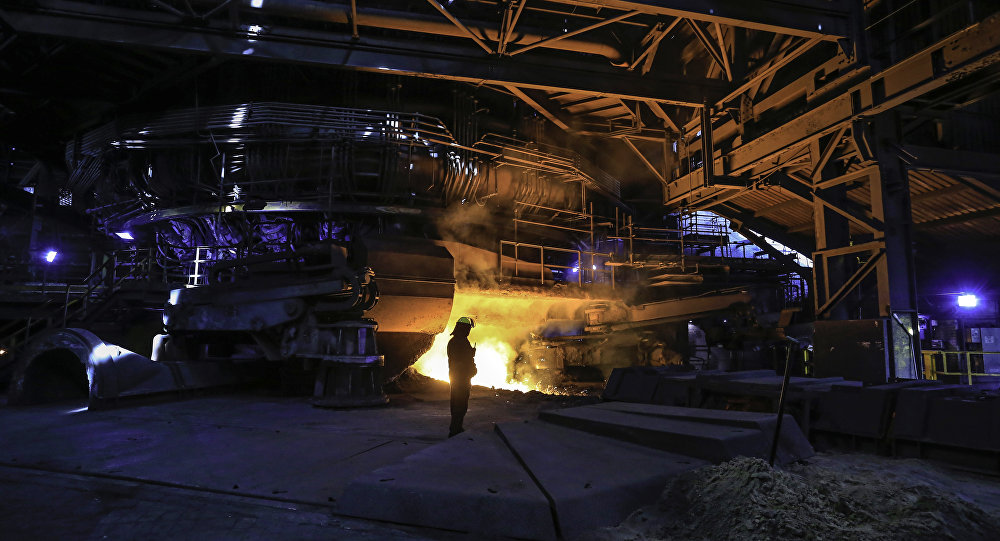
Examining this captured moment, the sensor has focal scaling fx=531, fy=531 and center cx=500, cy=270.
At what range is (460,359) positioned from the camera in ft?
19.3

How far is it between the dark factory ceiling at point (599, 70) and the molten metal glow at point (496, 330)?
13.6ft

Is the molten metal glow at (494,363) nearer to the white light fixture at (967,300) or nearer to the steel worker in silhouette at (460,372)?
the steel worker in silhouette at (460,372)

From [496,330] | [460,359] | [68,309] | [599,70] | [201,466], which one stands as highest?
[599,70]

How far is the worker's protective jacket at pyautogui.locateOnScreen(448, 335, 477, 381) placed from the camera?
578 cm

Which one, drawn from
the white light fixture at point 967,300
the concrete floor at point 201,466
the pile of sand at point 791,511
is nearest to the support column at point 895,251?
the pile of sand at point 791,511

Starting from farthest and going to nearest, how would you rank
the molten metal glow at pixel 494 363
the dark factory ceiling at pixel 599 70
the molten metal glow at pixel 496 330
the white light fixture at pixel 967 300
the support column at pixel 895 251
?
the white light fixture at pixel 967 300
the molten metal glow at pixel 494 363
the molten metal glow at pixel 496 330
the dark factory ceiling at pixel 599 70
the support column at pixel 895 251

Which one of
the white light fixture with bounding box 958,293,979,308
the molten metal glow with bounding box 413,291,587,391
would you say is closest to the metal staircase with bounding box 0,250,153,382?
the molten metal glow with bounding box 413,291,587,391

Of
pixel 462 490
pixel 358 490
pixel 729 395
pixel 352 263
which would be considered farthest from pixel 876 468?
pixel 352 263

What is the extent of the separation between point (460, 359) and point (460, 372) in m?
0.17

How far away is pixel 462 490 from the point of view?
122 inches

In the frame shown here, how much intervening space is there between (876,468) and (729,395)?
2071 mm

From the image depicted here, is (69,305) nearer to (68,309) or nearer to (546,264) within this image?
(68,309)

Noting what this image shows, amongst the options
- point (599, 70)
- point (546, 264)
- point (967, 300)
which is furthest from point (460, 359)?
point (967, 300)

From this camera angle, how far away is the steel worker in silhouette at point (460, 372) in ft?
18.2
